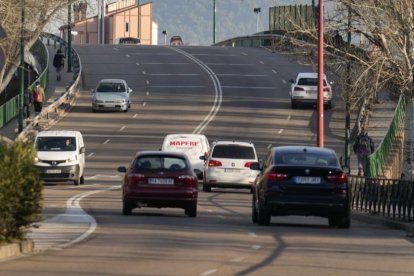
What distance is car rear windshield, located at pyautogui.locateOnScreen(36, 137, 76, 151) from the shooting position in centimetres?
4222

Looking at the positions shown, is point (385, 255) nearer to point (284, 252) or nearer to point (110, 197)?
point (284, 252)

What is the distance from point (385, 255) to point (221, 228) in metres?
5.32

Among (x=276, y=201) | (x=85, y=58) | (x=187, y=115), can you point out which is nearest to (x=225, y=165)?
(x=276, y=201)

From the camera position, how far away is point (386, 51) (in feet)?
123

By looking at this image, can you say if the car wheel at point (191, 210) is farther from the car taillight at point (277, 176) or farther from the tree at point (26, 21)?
the tree at point (26, 21)

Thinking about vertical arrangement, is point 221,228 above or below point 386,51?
below

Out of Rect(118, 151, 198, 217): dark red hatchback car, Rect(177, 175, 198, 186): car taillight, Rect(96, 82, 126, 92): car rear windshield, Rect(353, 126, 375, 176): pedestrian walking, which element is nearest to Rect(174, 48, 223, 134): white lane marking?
Rect(96, 82, 126, 92): car rear windshield

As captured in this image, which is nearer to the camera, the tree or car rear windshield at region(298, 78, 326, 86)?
the tree

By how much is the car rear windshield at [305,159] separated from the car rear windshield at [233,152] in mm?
14279

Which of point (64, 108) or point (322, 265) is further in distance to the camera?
point (64, 108)

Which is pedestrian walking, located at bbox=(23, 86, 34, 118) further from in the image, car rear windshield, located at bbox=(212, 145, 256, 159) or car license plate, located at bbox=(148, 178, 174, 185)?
car license plate, located at bbox=(148, 178, 174, 185)

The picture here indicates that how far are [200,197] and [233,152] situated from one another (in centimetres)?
389

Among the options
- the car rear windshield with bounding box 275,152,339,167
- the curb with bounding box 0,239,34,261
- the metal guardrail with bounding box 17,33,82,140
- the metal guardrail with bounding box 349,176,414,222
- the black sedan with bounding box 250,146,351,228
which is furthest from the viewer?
the metal guardrail with bounding box 17,33,82,140

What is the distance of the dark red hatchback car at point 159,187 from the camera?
92.1 ft
